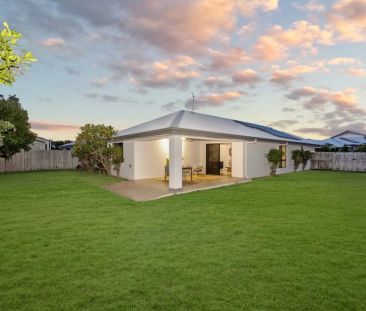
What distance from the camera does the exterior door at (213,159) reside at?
2011cm

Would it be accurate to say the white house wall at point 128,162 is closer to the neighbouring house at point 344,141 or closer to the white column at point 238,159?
the white column at point 238,159

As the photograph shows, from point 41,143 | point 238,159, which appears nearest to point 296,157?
point 238,159

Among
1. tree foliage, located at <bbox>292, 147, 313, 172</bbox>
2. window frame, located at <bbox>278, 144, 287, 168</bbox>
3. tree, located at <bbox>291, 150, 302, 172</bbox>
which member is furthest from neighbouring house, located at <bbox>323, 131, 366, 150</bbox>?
window frame, located at <bbox>278, 144, 287, 168</bbox>

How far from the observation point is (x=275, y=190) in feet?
40.9

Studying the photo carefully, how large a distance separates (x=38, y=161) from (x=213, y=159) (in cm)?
1548

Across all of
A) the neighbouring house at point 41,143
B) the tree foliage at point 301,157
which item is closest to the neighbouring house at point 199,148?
the tree foliage at point 301,157

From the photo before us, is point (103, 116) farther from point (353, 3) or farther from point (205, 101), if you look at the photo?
point (353, 3)

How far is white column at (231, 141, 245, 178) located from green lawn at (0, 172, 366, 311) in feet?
26.8

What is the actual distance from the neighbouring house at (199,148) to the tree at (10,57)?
9.86m

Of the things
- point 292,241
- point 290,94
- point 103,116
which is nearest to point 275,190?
point 292,241

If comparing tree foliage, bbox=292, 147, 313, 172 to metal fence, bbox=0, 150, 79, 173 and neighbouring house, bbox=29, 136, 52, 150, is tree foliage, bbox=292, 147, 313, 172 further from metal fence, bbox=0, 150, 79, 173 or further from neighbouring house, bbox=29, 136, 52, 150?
neighbouring house, bbox=29, 136, 52, 150

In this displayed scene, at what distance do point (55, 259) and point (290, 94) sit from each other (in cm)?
2060

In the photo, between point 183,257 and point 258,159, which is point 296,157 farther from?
point 183,257

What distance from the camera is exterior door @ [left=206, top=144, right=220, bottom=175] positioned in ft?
66.0
